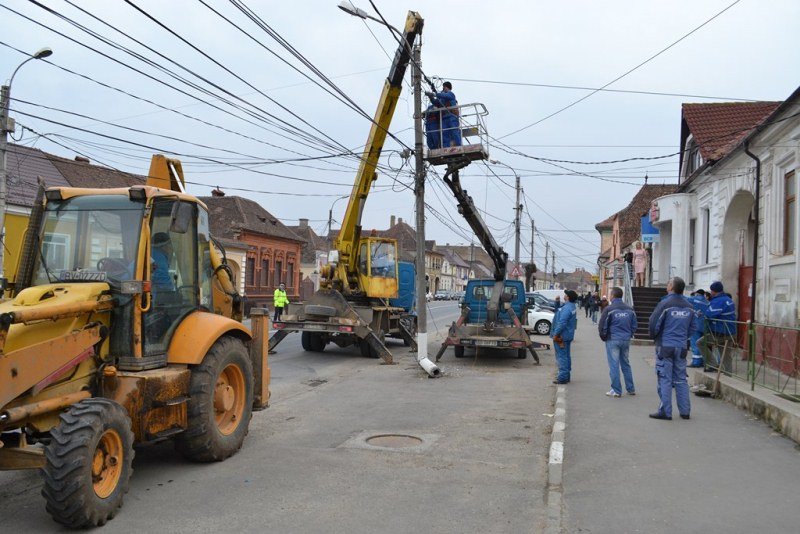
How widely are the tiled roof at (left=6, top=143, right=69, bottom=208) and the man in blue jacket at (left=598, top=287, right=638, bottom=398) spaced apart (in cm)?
2035

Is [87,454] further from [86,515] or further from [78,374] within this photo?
[78,374]

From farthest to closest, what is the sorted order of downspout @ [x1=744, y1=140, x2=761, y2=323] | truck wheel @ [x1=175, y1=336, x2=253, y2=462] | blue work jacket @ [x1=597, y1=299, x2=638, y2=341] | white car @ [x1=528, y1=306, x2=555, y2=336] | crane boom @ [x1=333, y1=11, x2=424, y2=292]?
white car @ [x1=528, y1=306, x2=555, y2=336] → crane boom @ [x1=333, y1=11, x2=424, y2=292] → downspout @ [x1=744, y1=140, x2=761, y2=323] → blue work jacket @ [x1=597, y1=299, x2=638, y2=341] → truck wheel @ [x1=175, y1=336, x2=253, y2=462]

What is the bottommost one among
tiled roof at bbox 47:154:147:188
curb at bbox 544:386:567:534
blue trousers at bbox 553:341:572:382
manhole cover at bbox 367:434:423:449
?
manhole cover at bbox 367:434:423:449

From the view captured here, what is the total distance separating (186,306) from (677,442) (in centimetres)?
577

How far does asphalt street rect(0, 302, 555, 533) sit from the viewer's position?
5012 mm

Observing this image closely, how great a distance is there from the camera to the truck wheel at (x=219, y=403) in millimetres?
6078

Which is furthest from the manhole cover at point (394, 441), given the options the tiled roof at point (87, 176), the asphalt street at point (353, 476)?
the tiled roof at point (87, 176)

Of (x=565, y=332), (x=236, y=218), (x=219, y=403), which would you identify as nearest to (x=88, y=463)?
→ (x=219, y=403)

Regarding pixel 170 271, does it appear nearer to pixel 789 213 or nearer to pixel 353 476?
pixel 353 476

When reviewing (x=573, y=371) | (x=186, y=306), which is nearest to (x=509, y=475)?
(x=186, y=306)

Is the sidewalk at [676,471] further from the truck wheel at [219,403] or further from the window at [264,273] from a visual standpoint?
the window at [264,273]

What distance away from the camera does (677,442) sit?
7547mm

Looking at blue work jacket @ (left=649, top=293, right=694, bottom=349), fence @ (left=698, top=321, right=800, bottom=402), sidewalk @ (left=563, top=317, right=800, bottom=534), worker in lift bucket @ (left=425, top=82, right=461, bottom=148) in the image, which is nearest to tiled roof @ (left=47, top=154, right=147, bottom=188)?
worker in lift bucket @ (left=425, top=82, right=461, bottom=148)

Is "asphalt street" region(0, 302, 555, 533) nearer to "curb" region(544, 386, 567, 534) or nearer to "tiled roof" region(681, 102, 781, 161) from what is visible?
"curb" region(544, 386, 567, 534)
